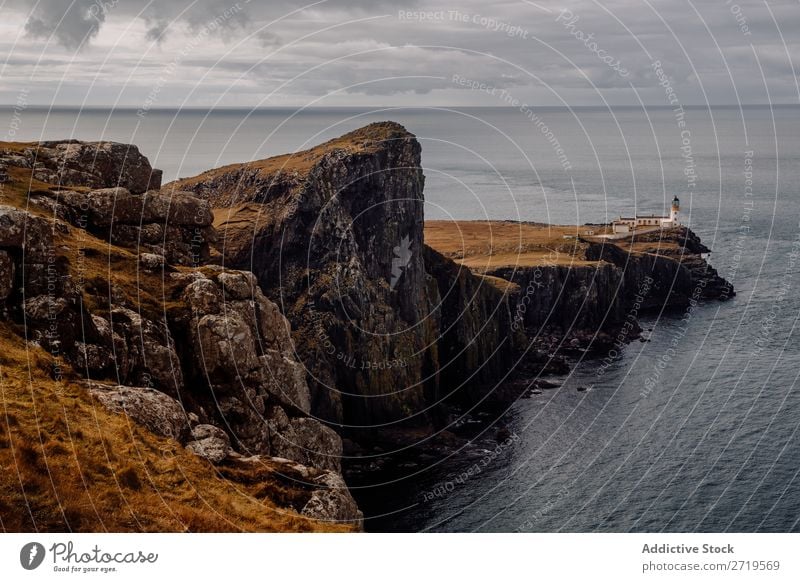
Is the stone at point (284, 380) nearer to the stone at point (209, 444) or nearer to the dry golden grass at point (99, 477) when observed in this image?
the stone at point (209, 444)

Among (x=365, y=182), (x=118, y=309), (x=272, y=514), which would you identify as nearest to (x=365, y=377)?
(x=365, y=182)

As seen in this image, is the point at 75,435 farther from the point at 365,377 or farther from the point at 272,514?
the point at 365,377

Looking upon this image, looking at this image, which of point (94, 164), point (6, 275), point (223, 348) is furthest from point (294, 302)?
point (6, 275)

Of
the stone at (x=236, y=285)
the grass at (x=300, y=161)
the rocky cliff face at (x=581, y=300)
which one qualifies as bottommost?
the rocky cliff face at (x=581, y=300)

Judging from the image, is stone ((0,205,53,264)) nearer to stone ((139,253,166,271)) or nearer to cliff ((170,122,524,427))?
stone ((139,253,166,271))

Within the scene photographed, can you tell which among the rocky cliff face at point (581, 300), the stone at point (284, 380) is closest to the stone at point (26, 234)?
the stone at point (284, 380)

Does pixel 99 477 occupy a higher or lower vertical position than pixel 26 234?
lower

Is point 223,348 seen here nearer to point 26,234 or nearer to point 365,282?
point 26,234
